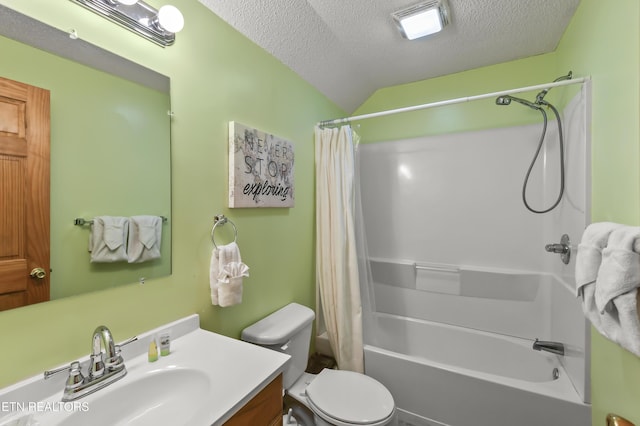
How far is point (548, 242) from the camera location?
77.7 inches

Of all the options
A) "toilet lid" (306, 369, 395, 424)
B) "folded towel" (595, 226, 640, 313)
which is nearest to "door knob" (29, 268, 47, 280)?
"toilet lid" (306, 369, 395, 424)

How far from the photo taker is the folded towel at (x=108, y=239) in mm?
909

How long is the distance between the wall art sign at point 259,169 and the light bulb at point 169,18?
443 mm

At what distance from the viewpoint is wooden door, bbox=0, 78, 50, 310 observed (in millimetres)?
725

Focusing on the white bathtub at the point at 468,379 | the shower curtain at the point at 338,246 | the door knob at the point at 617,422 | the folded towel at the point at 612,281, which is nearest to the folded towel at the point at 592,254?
the folded towel at the point at 612,281

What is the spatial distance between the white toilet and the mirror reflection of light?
147 cm

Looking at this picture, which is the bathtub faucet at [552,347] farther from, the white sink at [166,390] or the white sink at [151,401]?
the white sink at [151,401]

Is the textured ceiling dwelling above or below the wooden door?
above

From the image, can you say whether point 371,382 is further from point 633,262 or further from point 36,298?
point 36,298

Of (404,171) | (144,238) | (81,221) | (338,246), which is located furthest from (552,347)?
(81,221)

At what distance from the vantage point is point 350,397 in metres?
1.43

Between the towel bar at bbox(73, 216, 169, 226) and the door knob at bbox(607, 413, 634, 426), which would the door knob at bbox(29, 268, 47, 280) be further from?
the door knob at bbox(607, 413, 634, 426)

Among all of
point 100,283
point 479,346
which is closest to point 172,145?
point 100,283

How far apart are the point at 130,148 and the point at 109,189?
0.57 ft
